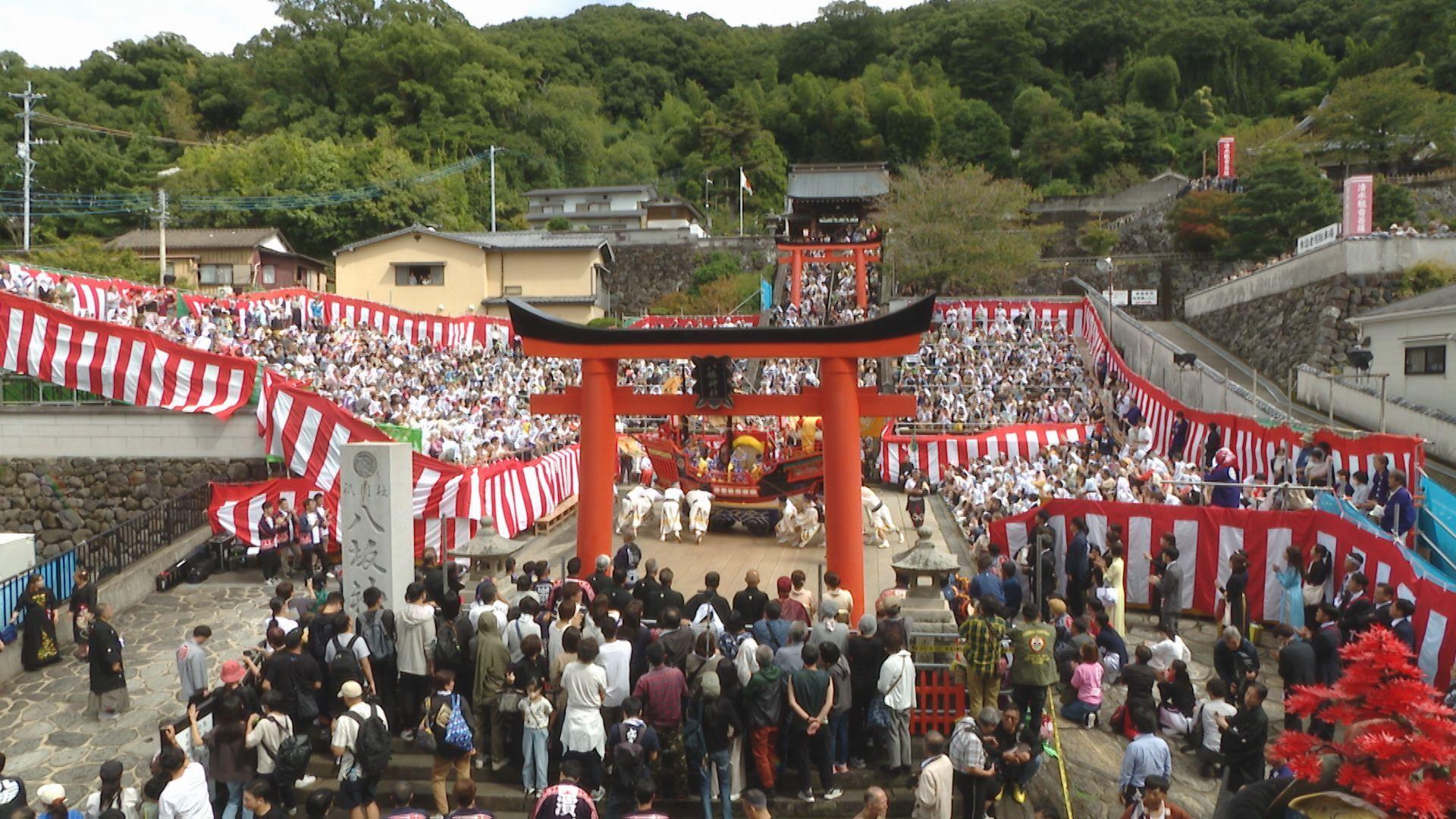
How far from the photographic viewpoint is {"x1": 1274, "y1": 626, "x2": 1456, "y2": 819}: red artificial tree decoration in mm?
3418

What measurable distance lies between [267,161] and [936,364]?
3740cm

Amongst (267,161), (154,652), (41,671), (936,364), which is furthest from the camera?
(267,161)

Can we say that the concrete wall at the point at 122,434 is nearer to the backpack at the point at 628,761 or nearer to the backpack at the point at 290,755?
the backpack at the point at 290,755

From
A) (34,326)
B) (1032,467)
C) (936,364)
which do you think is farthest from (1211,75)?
(34,326)

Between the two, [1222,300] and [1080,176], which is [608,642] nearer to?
[1222,300]

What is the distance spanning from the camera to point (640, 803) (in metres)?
5.53

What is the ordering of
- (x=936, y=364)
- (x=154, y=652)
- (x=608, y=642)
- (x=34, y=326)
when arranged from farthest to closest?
(x=936, y=364) → (x=34, y=326) → (x=154, y=652) → (x=608, y=642)

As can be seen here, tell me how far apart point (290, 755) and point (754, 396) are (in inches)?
251

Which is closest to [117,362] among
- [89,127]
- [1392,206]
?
[1392,206]

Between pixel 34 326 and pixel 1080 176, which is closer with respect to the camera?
pixel 34 326

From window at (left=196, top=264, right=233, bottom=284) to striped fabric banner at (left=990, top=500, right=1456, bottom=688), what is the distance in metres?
35.1

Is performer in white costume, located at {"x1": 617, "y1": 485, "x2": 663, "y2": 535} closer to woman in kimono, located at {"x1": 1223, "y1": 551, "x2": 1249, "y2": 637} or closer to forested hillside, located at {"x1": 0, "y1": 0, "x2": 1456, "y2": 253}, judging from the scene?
woman in kimono, located at {"x1": 1223, "y1": 551, "x2": 1249, "y2": 637}

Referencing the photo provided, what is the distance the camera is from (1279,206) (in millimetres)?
33625

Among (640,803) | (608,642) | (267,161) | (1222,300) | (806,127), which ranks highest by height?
(806,127)
